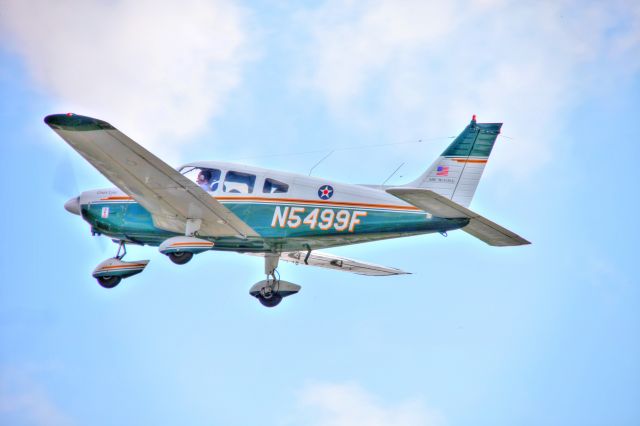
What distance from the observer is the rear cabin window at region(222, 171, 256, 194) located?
21.0m

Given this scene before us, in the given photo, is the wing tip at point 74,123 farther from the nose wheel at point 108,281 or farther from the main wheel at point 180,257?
the nose wheel at point 108,281

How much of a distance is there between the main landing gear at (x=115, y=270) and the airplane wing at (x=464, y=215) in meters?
6.25

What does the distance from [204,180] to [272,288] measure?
3.15 metres

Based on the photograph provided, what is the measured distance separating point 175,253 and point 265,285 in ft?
9.83

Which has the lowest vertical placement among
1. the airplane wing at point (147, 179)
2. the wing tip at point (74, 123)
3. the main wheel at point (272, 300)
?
the main wheel at point (272, 300)

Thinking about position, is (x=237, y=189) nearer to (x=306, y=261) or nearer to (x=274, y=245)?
(x=274, y=245)

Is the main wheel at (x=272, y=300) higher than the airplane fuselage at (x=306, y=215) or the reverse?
the reverse

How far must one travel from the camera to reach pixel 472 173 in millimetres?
19922

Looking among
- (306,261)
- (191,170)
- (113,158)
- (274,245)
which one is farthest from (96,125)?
(306,261)

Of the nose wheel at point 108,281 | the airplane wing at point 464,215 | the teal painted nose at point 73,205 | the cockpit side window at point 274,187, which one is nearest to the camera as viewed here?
the airplane wing at point 464,215

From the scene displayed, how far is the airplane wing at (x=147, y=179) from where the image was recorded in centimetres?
1908

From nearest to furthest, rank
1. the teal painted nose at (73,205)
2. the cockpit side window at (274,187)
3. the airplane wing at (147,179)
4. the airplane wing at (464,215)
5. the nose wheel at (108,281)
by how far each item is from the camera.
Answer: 1. the airplane wing at (464,215)
2. the airplane wing at (147,179)
3. the cockpit side window at (274,187)
4. the nose wheel at (108,281)
5. the teal painted nose at (73,205)

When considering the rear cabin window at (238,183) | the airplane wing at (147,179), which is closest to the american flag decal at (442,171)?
the rear cabin window at (238,183)

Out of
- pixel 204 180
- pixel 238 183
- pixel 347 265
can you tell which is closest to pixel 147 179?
pixel 204 180
